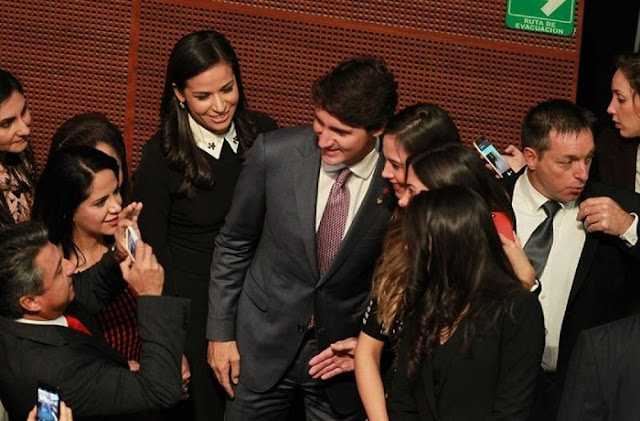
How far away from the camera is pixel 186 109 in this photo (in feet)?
15.9

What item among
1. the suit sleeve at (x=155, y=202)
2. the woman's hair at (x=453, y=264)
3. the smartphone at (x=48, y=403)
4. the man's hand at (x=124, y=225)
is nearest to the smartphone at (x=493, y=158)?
the woman's hair at (x=453, y=264)

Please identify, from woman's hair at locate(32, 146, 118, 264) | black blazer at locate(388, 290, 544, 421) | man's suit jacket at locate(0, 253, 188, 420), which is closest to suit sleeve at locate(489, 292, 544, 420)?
black blazer at locate(388, 290, 544, 421)

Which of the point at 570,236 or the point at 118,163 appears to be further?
the point at 118,163

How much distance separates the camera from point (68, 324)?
3980mm

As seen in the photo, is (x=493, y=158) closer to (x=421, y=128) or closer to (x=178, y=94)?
(x=421, y=128)

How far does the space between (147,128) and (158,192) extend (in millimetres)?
887

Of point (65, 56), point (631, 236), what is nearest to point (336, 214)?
point (631, 236)

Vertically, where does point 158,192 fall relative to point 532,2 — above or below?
below

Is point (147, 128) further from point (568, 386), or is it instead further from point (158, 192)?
point (568, 386)

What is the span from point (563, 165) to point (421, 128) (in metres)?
0.58

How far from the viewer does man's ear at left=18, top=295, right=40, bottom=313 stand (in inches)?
152

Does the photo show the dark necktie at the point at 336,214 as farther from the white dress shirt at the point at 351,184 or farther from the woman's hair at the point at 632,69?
the woman's hair at the point at 632,69

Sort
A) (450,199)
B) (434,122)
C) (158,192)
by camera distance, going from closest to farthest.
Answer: (450,199) → (434,122) → (158,192)

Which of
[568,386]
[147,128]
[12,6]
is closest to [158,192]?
[147,128]
